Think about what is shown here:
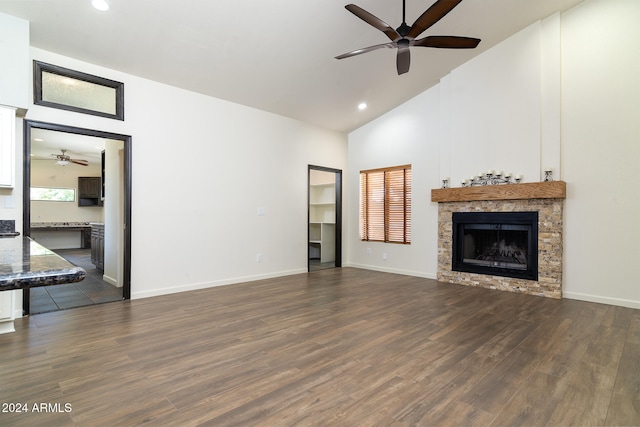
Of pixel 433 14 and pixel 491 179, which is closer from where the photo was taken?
pixel 433 14

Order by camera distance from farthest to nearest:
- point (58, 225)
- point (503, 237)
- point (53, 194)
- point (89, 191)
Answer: point (89, 191)
point (53, 194)
point (58, 225)
point (503, 237)

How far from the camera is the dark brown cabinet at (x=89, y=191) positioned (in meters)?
10.7

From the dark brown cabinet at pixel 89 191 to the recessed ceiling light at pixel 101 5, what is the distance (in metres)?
9.47

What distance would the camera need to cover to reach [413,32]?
3.16 metres

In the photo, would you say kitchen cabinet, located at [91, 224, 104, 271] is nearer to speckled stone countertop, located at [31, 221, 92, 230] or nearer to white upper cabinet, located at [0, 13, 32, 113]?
white upper cabinet, located at [0, 13, 32, 113]

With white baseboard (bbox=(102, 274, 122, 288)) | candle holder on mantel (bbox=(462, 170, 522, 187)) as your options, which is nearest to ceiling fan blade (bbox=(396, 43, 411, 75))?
candle holder on mantel (bbox=(462, 170, 522, 187))

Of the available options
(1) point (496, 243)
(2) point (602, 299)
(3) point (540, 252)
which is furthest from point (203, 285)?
(2) point (602, 299)

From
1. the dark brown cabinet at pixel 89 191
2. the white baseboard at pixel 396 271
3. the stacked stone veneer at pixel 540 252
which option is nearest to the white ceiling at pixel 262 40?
the stacked stone veneer at pixel 540 252

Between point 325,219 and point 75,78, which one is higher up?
point 75,78

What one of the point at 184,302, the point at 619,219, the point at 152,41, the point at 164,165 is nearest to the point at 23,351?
the point at 184,302

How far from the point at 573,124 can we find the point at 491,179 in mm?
1217

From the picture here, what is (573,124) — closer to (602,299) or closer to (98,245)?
(602,299)

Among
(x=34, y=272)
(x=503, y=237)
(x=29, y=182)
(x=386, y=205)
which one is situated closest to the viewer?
(x=34, y=272)

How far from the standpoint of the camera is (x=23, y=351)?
2609 millimetres
